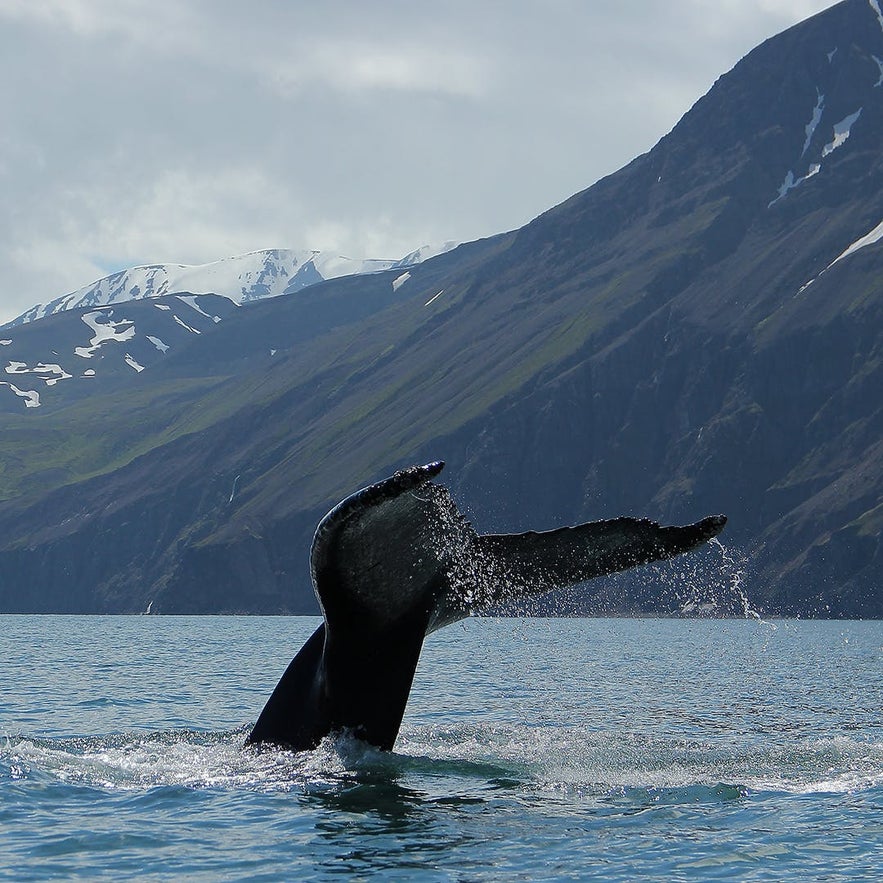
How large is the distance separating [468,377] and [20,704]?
151m

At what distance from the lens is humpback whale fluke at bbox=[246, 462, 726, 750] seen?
29.3 feet

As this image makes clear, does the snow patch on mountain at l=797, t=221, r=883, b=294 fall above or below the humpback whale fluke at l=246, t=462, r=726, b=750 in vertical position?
above

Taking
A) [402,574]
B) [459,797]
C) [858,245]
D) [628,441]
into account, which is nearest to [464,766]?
[459,797]

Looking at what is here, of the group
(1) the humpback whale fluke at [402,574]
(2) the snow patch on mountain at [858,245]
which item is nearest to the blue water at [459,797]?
(1) the humpback whale fluke at [402,574]

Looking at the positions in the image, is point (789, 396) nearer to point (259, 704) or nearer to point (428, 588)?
point (259, 704)

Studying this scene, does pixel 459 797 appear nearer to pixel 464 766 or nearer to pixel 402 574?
pixel 464 766

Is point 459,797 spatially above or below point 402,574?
below

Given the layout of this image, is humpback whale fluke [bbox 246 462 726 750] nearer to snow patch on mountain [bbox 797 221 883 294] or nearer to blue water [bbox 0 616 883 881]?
blue water [bbox 0 616 883 881]

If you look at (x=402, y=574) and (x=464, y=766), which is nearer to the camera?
(x=402, y=574)

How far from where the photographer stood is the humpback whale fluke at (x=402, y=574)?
29.3ft

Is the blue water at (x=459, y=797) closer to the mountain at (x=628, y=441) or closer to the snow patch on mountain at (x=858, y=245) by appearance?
the mountain at (x=628, y=441)

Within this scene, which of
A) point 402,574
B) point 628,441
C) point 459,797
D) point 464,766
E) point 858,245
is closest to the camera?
point 402,574

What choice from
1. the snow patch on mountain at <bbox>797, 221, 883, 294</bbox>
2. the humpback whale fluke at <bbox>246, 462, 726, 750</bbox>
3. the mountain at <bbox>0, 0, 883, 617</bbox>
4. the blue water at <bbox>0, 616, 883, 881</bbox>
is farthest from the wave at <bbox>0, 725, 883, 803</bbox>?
the snow patch on mountain at <bbox>797, 221, 883, 294</bbox>

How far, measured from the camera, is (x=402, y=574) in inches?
387
